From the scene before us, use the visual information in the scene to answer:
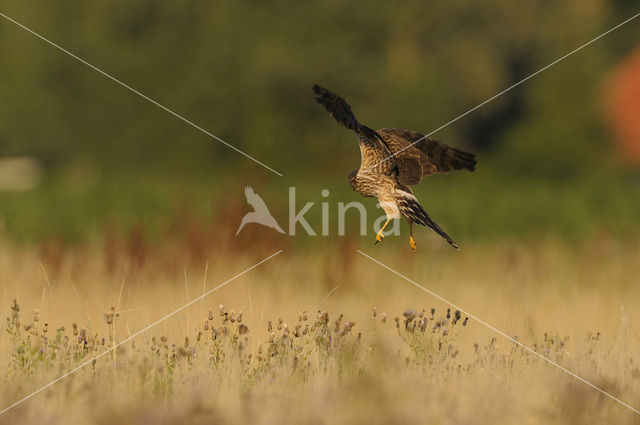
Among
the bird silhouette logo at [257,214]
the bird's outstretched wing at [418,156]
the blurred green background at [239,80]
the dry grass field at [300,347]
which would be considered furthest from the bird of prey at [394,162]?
the blurred green background at [239,80]

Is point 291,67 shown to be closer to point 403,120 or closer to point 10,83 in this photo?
point 403,120

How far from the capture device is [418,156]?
6.18 m

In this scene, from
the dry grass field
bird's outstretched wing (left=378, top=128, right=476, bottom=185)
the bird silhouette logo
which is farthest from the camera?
the bird silhouette logo

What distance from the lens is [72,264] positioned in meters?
8.43

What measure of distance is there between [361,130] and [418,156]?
3.27 feet

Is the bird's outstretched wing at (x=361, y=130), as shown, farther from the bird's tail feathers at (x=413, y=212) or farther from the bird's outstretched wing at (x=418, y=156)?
the bird's tail feathers at (x=413, y=212)

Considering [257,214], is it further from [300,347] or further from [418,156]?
[300,347]

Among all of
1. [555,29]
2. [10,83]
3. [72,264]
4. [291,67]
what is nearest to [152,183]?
[72,264]

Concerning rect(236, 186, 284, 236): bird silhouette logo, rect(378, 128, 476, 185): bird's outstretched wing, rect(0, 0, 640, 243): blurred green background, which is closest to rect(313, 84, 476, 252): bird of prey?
rect(378, 128, 476, 185): bird's outstretched wing

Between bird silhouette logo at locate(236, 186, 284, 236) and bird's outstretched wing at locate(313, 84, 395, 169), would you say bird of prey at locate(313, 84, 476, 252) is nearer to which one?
bird's outstretched wing at locate(313, 84, 395, 169)

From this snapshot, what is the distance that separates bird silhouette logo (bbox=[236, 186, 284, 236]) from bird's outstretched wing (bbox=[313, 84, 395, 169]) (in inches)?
154

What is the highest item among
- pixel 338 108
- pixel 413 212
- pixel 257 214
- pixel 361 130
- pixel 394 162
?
pixel 338 108

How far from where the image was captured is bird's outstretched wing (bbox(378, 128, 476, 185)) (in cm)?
609

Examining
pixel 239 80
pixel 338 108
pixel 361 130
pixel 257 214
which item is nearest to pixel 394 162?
pixel 361 130
